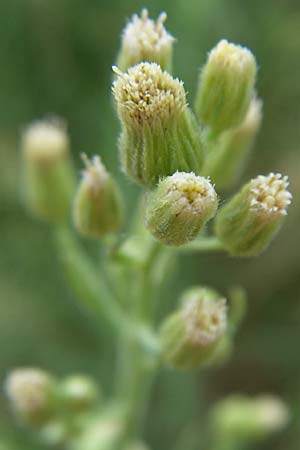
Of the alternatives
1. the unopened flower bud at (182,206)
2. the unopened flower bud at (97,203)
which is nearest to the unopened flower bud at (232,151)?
the unopened flower bud at (97,203)

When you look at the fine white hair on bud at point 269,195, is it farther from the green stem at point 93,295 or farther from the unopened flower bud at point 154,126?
the green stem at point 93,295

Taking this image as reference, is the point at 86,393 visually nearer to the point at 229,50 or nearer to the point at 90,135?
the point at 229,50

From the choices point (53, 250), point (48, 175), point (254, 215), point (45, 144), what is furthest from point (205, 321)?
point (53, 250)

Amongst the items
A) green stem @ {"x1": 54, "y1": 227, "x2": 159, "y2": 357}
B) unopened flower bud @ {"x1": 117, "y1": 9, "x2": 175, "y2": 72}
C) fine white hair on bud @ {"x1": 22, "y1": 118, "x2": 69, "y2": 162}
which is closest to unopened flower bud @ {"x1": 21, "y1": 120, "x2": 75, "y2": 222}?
fine white hair on bud @ {"x1": 22, "y1": 118, "x2": 69, "y2": 162}

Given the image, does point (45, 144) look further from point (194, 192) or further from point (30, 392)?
point (194, 192)

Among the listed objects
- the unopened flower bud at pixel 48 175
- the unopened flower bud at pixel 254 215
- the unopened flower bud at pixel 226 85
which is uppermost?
the unopened flower bud at pixel 48 175

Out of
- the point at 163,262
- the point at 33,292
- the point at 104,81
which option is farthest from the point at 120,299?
the point at 104,81
